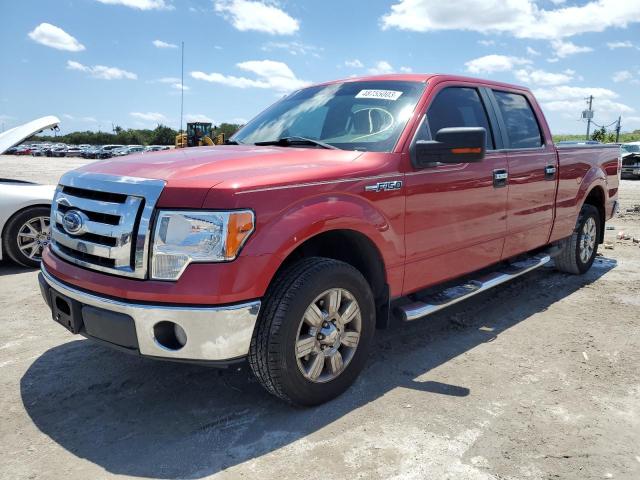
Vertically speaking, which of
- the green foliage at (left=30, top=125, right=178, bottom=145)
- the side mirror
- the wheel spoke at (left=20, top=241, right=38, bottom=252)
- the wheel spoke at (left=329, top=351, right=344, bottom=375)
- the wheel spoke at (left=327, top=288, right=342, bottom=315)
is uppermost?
the green foliage at (left=30, top=125, right=178, bottom=145)

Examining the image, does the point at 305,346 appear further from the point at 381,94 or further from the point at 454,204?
the point at 381,94

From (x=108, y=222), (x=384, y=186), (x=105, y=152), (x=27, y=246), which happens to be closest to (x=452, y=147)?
(x=384, y=186)

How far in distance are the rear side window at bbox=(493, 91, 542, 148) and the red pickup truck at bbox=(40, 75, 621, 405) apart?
0.16 meters

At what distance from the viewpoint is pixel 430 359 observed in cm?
361

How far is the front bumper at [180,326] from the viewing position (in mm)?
2434

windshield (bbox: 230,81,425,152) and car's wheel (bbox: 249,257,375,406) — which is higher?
windshield (bbox: 230,81,425,152)

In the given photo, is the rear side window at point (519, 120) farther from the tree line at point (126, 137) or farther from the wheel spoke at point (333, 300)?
the tree line at point (126, 137)

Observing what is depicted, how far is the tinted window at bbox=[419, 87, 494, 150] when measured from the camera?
144 inches

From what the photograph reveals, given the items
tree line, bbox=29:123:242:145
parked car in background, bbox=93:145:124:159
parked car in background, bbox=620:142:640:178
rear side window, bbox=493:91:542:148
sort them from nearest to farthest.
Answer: rear side window, bbox=493:91:542:148
parked car in background, bbox=620:142:640:178
parked car in background, bbox=93:145:124:159
tree line, bbox=29:123:242:145

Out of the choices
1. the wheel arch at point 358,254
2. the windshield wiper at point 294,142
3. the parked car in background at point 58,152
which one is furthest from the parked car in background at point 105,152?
the wheel arch at point 358,254

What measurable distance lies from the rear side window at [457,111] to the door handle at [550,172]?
87 centimetres

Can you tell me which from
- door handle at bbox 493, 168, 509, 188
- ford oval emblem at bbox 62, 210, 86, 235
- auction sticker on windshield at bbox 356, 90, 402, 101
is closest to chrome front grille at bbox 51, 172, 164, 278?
ford oval emblem at bbox 62, 210, 86, 235

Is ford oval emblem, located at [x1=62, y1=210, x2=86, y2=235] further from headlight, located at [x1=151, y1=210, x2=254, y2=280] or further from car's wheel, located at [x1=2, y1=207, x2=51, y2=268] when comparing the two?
car's wheel, located at [x1=2, y1=207, x2=51, y2=268]

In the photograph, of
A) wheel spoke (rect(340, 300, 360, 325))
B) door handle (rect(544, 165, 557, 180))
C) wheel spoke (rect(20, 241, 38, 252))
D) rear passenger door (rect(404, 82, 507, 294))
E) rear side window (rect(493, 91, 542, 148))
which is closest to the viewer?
wheel spoke (rect(340, 300, 360, 325))
